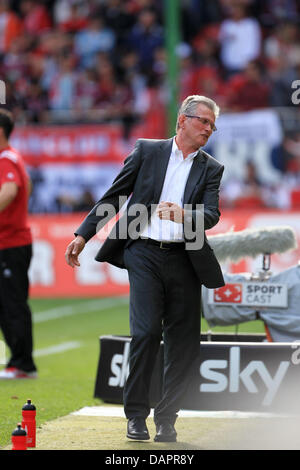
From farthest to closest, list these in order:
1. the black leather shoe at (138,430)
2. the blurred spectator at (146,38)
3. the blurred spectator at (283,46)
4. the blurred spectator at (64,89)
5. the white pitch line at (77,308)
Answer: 1. the blurred spectator at (146,38)
2. the blurred spectator at (64,89)
3. the blurred spectator at (283,46)
4. the white pitch line at (77,308)
5. the black leather shoe at (138,430)

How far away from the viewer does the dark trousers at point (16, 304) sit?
9.38 meters

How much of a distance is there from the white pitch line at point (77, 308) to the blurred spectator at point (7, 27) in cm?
941

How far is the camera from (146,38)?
2280cm

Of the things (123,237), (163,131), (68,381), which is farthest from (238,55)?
(123,237)

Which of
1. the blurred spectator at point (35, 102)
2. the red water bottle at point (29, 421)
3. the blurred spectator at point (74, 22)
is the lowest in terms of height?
the red water bottle at point (29, 421)

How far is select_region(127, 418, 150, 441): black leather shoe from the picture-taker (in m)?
6.26

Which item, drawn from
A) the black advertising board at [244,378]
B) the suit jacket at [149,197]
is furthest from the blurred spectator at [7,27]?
the suit jacket at [149,197]

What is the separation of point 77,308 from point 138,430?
33.7ft

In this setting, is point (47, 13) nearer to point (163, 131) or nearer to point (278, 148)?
point (163, 131)

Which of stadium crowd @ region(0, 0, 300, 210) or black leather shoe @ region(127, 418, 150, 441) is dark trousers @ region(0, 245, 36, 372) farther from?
stadium crowd @ region(0, 0, 300, 210)

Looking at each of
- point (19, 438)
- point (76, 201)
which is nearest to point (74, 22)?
point (76, 201)

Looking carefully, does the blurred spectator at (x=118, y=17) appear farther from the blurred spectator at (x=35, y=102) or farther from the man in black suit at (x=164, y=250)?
the man in black suit at (x=164, y=250)

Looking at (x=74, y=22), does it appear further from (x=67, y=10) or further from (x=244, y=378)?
(x=244, y=378)

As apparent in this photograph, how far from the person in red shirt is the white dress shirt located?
10.3 feet
